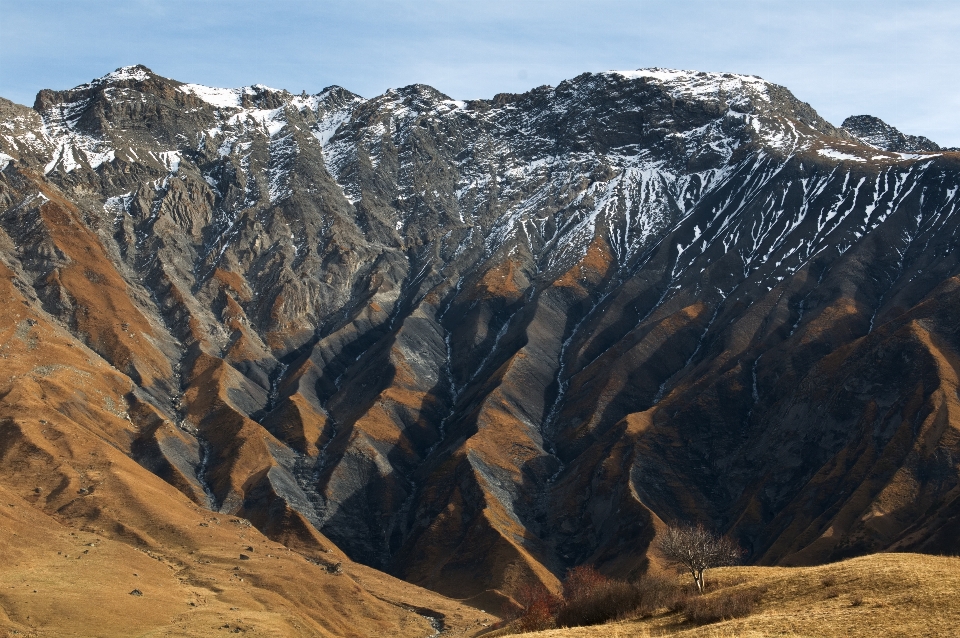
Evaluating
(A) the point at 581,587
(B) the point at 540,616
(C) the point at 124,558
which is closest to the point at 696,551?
(A) the point at 581,587

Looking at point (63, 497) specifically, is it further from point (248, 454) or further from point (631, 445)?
point (631, 445)

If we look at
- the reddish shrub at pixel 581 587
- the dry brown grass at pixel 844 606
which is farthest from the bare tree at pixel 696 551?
the reddish shrub at pixel 581 587

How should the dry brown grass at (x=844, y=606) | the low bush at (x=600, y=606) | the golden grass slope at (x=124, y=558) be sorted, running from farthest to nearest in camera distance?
the golden grass slope at (x=124, y=558), the low bush at (x=600, y=606), the dry brown grass at (x=844, y=606)

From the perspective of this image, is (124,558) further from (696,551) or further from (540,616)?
(696,551)

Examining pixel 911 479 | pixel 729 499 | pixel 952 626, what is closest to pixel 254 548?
pixel 729 499

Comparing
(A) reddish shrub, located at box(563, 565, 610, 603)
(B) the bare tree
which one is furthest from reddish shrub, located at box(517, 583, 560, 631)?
(B) the bare tree

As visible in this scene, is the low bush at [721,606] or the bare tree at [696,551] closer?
the low bush at [721,606]

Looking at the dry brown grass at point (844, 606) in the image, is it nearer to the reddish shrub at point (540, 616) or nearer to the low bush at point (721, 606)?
the low bush at point (721, 606)
